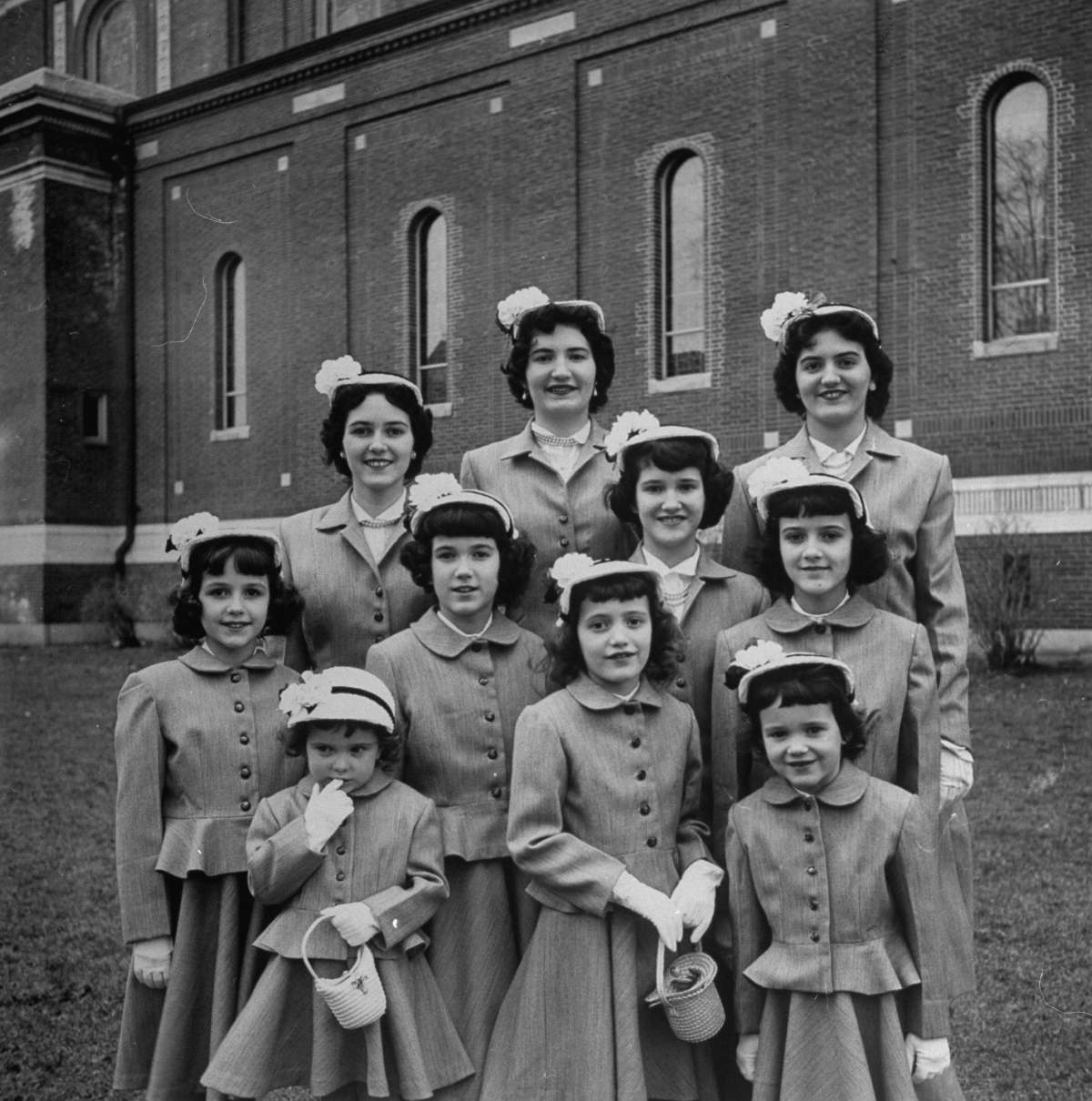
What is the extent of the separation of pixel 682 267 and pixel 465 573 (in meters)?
14.6

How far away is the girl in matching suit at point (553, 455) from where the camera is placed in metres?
4.46

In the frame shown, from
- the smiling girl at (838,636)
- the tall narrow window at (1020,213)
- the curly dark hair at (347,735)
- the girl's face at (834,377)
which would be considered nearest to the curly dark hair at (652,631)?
the smiling girl at (838,636)

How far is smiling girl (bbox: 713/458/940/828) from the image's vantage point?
379cm

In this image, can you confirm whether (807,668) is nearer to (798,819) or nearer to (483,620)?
(798,819)

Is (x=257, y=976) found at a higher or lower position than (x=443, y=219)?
lower

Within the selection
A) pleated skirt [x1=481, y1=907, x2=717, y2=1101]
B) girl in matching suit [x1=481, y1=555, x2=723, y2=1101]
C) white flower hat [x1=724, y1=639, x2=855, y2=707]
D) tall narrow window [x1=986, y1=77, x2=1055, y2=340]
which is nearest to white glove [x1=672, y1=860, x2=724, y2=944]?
girl in matching suit [x1=481, y1=555, x2=723, y2=1101]

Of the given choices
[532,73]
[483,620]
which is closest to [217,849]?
[483,620]

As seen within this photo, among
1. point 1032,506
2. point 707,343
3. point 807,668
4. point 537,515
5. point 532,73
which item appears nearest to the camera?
point 807,668

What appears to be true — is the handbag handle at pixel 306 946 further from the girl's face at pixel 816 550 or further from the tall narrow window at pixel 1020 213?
the tall narrow window at pixel 1020 213

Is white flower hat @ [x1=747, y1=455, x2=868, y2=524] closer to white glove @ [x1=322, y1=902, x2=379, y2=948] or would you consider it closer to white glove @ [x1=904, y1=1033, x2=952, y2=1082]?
Result: white glove @ [x1=904, y1=1033, x2=952, y2=1082]

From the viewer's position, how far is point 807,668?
3.53 m

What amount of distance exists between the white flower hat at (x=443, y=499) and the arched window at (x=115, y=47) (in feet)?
82.4

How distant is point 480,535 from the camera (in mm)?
3973

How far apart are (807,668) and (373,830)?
1.30 m
